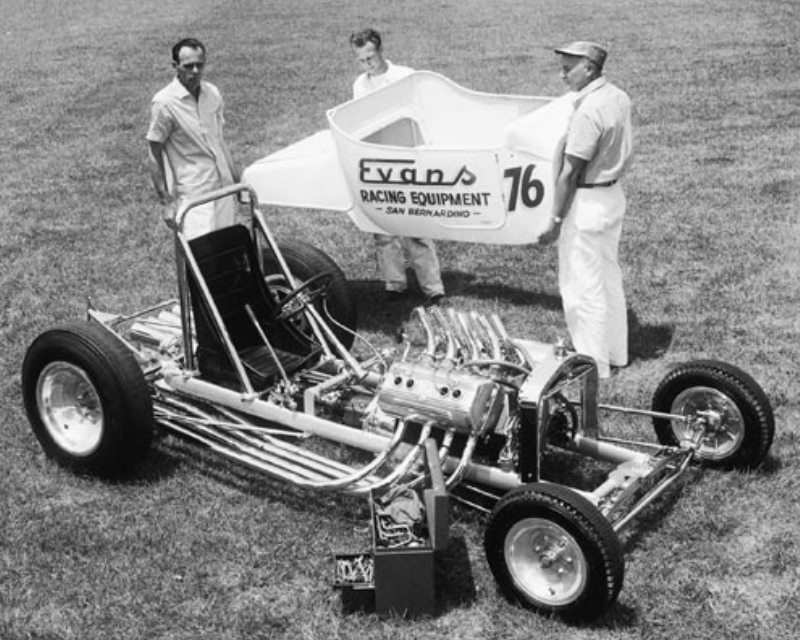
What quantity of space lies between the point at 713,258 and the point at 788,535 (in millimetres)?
4251

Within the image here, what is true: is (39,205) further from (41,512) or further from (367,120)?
(41,512)

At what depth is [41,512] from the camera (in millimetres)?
5789

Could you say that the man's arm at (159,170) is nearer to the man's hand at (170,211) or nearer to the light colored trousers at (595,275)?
the man's hand at (170,211)

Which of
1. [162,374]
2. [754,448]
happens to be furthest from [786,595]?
[162,374]

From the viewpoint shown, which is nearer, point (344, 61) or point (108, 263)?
point (108, 263)

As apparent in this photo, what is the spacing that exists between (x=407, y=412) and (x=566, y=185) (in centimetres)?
223

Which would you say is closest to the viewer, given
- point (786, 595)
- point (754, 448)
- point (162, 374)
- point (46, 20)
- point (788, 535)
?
point (786, 595)

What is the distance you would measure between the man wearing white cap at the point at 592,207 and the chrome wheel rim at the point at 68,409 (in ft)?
9.98

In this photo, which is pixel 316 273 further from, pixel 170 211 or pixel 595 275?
pixel 595 275

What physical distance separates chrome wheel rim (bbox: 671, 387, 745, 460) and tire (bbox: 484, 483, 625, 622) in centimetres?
135

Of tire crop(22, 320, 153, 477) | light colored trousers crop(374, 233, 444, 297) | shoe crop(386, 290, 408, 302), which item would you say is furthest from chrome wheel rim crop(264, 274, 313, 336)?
shoe crop(386, 290, 408, 302)

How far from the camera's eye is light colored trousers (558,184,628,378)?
22.9 ft

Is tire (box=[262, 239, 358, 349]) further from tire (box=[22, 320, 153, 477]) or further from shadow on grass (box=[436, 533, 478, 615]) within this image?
shadow on grass (box=[436, 533, 478, 615])

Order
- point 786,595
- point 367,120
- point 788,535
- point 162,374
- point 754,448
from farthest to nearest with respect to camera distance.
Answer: point 367,120 → point 162,374 → point 754,448 → point 788,535 → point 786,595
